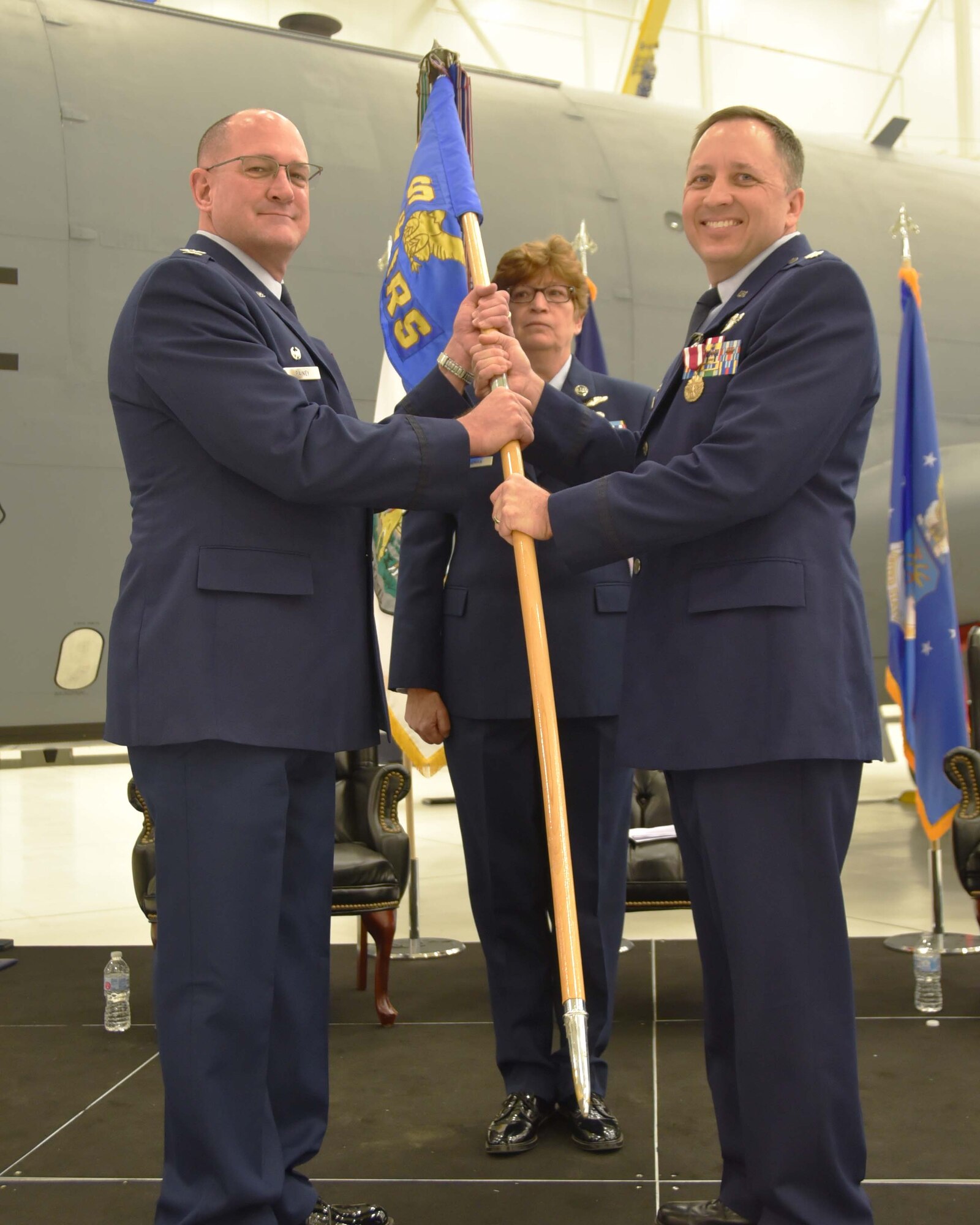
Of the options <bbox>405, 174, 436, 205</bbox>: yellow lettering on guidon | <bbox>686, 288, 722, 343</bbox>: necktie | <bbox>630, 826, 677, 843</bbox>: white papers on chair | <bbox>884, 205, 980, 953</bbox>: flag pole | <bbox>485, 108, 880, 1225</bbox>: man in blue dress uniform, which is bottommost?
<bbox>884, 205, 980, 953</bbox>: flag pole

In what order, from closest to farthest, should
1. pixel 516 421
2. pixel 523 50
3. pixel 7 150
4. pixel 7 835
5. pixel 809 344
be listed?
pixel 809 344
pixel 516 421
pixel 7 150
pixel 7 835
pixel 523 50

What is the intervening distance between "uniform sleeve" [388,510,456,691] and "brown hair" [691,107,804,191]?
895 mm

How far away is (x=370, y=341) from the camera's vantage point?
434 cm

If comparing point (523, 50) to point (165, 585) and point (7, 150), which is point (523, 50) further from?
point (165, 585)

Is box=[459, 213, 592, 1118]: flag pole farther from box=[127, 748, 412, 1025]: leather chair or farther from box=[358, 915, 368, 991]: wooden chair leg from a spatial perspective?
box=[358, 915, 368, 991]: wooden chair leg

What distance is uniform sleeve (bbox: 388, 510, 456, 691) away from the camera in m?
2.38

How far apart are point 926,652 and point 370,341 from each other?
225cm

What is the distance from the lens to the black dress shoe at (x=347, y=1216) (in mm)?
1891

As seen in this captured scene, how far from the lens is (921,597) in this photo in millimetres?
4242

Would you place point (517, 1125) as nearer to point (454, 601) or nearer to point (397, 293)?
point (454, 601)

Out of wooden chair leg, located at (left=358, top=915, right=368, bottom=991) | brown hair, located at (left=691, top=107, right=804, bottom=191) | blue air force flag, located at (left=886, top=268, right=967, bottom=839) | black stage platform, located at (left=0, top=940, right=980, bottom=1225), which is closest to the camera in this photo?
Answer: brown hair, located at (left=691, top=107, right=804, bottom=191)

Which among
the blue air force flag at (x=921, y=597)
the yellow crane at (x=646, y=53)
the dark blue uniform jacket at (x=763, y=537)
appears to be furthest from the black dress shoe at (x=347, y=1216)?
the yellow crane at (x=646, y=53)

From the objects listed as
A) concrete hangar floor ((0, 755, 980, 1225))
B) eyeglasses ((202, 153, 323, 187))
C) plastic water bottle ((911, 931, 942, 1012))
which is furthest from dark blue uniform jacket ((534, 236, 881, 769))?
plastic water bottle ((911, 931, 942, 1012))

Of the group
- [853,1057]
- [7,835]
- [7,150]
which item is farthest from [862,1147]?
[7,835]
